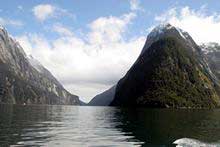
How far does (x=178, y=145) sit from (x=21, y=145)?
74.9ft

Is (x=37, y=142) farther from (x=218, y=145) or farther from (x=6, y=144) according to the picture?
(x=218, y=145)

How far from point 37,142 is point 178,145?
836 inches

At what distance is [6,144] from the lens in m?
56.1

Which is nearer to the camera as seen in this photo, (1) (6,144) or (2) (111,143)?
(1) (6,144)

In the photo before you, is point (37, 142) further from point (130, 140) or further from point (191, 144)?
point (191, 144)

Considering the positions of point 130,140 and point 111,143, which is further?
point 130,140

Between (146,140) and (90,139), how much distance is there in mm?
9582

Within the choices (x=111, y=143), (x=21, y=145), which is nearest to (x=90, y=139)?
(x=111, y=143)

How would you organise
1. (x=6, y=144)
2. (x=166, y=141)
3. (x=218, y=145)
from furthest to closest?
(x=166, y=141) → (x=218, y=145) → (x=6, y=144)

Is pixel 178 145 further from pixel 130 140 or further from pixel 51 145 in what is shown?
pixel 51 145

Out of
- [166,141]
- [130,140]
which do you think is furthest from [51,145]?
[166,141]

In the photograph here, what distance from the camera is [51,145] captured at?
191ft

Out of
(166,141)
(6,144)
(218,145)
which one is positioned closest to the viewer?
(6,144)

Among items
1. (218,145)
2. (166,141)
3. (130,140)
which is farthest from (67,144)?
(218,145)
